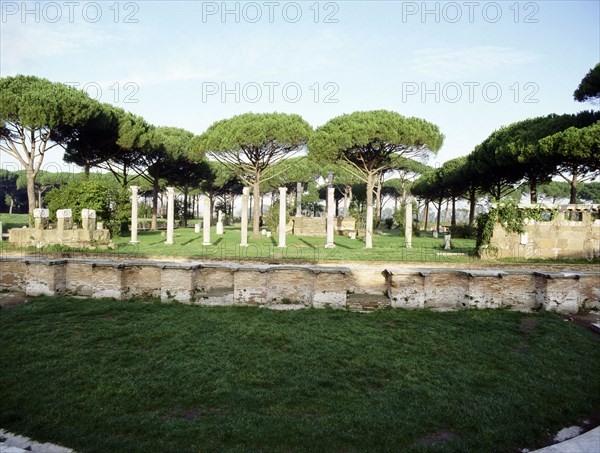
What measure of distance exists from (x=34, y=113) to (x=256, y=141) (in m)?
11.1

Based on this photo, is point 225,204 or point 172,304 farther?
point 225,204

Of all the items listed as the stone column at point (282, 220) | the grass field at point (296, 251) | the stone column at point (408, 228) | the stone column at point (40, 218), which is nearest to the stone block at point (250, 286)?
the grass field at point (296, 251)

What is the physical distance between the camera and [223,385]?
4.22m

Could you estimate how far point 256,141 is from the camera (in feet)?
78.0

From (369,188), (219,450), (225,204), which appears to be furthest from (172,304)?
(225,204)

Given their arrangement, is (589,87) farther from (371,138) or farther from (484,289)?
(484,289)

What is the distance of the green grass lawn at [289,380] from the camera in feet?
11.0

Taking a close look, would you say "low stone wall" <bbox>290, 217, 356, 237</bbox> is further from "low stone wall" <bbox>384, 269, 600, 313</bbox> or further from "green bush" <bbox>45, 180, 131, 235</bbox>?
"low stone wall" <bbox>384, 269, 600, 313</bbox>

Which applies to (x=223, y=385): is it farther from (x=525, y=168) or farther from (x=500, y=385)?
(x=525, y=168)

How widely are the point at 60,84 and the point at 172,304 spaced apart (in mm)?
20450

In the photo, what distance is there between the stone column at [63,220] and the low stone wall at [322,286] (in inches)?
324

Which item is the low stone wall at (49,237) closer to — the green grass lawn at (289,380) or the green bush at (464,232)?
the green grass lawn at (289,380)

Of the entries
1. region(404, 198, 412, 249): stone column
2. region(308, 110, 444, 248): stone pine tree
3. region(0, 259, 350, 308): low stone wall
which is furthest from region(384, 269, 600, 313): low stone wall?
region(308, 110, 444, 248): stone pine tree

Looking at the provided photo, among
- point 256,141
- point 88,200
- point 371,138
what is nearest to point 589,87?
point 371,138
